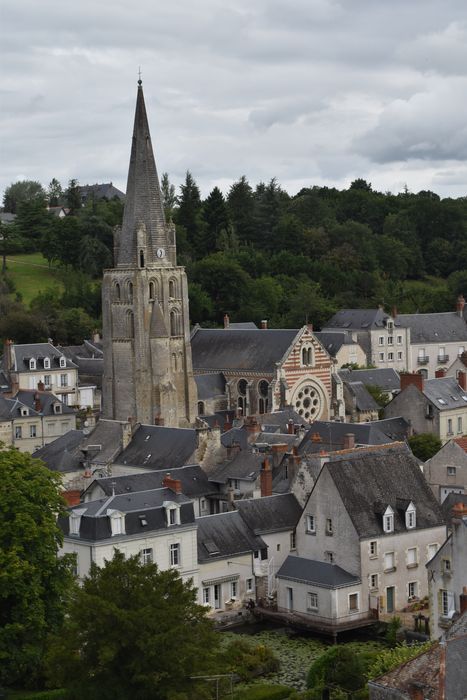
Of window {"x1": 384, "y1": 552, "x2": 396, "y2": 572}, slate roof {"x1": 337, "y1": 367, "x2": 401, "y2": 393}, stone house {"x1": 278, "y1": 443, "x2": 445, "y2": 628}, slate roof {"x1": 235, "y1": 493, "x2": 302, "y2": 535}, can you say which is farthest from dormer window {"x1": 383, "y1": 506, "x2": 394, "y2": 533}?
slate roof {"x1": 337, "y1": 367, "x2": 401, "y2": 393}

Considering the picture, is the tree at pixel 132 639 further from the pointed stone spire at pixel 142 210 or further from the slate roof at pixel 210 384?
the slate roof at pixel 210 384

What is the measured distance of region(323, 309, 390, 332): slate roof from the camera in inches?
4087

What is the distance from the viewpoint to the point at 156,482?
169ft

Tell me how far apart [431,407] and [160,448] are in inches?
690

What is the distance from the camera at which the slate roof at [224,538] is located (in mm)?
46188

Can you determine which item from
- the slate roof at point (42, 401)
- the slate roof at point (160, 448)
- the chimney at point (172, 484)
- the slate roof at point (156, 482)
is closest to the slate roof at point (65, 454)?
the slate roof at point (160, 448)

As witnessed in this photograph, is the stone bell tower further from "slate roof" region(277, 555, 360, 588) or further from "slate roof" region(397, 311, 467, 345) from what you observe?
"slate roof" region(397, 311, 467, 345)

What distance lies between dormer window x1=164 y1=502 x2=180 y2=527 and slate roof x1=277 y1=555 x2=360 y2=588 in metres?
4.50

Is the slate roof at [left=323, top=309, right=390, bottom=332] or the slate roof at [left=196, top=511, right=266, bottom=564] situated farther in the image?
→ the slate roof at [left=323, top=309, right=390, bottom=332]

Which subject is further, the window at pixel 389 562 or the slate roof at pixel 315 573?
the window at pixel 389 562

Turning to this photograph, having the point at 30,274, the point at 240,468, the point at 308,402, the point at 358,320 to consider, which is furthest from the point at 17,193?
the point at 240,468

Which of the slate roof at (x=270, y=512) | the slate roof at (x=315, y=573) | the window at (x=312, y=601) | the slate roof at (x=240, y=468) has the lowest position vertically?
the window at (x=312, y=601)

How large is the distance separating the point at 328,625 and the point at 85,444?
2119 centimetres

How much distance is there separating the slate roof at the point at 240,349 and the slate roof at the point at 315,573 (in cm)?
3331
